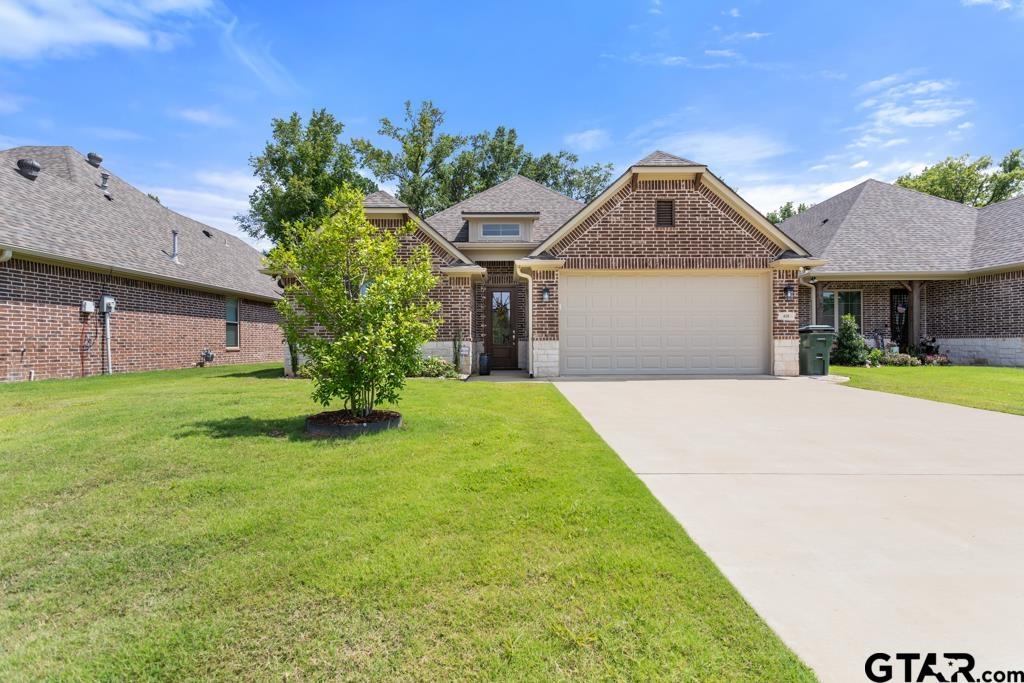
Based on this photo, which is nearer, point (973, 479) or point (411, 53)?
point (973, 479)

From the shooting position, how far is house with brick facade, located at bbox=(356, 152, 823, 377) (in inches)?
510

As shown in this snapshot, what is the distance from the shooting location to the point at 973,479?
4.26 meters

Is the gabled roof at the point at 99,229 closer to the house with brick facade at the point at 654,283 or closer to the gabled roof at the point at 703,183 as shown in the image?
the house with brick facade at the point at 654,283

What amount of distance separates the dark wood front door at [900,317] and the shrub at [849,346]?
2631 mm

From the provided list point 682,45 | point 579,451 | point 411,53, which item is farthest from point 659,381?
point 411,53

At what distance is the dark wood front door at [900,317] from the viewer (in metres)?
17.9

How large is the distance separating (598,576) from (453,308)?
1155cm

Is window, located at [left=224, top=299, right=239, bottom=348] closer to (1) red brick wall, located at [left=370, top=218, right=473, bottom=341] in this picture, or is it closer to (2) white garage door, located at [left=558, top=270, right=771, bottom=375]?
(1) red brick wall, located at [left=370, top=218, right=473, bottom=341]

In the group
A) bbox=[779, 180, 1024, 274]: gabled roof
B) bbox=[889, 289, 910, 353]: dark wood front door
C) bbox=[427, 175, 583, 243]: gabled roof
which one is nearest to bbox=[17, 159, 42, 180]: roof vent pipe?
bbox=[427, 175, 583, 243]: gabled roof

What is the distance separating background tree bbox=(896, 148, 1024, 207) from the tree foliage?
85.9 feet

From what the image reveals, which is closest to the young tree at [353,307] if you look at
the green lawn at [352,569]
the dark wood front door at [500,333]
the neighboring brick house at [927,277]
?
the green lawn at [352,569]

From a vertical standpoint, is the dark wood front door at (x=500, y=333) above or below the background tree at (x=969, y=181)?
below

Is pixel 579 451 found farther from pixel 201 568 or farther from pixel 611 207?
pixel 611 207

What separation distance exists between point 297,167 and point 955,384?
3429 centimetres
